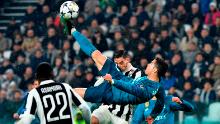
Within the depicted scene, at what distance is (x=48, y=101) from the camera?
10742 millimetres

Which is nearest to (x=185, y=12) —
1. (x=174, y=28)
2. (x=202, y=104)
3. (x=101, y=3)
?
(x=174, y=28)

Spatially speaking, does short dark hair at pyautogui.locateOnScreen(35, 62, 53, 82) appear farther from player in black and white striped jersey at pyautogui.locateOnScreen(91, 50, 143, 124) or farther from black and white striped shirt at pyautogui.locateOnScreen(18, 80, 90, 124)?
player in black and white striped jersey at pyautogui.locateOnScreen(91, 50, 143, 124)

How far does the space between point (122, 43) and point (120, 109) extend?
22.8 feet

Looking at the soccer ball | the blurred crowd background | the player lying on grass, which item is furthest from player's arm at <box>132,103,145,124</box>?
the blurred crowd background

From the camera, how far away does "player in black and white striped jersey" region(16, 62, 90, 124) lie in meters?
10.7

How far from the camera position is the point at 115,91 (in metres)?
11.9

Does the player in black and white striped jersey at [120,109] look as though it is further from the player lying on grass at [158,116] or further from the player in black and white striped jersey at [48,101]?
the player in black and white striped jersey at [48,101]

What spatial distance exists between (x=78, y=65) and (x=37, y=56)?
1.31 metres

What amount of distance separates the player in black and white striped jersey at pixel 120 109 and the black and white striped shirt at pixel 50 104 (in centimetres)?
281

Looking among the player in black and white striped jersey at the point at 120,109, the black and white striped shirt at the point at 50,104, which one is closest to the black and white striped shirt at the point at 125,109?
the player in black and white striped jersey at the point at 120,109

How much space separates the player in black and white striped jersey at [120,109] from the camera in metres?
13.7

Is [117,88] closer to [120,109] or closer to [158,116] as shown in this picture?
[158,116]

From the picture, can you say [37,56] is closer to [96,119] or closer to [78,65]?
[78,65]

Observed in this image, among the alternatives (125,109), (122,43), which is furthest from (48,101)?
(122,43)
